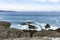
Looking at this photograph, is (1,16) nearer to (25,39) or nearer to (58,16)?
(58,16)

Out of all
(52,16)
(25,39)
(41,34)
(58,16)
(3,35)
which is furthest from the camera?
(52,16)

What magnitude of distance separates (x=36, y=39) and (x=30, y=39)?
0.45ft

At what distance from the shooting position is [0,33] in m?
4.70

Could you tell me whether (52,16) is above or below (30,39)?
below

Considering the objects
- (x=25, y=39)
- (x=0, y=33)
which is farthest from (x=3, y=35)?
(x=25, y=39)

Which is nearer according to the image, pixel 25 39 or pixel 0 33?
pixel 25 39

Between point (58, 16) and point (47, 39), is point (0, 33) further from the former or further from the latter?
point (58, 16)

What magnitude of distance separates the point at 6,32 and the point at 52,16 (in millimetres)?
13168

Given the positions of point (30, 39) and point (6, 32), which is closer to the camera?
point (30, 39)

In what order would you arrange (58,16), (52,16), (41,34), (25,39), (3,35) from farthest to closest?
(52,16), (58,16), (41,34), (3,35), (25,39)

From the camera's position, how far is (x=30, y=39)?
3.89 m

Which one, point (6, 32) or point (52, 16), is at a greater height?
point (6, 32)

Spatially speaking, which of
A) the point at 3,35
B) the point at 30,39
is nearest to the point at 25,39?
the point at 30,39

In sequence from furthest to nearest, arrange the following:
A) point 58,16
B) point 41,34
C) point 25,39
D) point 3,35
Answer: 1. point 58,16
2. point 41,34
3. point 3,35
4. point 25,39
